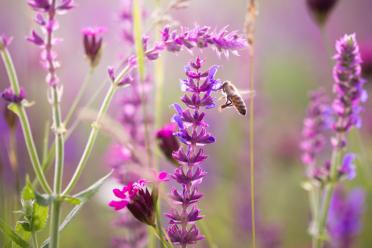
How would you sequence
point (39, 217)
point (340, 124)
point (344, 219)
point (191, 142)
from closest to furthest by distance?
point (191, 142) → point (39, 217) → point (340, 124) → point (344, 219)

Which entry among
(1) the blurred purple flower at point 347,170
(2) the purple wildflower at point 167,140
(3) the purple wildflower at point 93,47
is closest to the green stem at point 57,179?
(3) the purple wildflower at point 93,47

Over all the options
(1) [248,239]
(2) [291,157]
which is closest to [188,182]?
(1) [248,239]

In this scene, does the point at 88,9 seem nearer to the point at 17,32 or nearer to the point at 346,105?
the point at 17,32

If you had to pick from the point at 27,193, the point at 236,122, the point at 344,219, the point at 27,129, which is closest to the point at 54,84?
the point at 27,129

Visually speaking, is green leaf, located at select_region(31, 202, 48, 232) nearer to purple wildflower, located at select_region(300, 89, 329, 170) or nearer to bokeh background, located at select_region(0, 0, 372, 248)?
bokeh background, located at select_region(0, 0, 372, 248)

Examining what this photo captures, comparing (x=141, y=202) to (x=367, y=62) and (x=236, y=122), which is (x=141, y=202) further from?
(x=236, y=122)

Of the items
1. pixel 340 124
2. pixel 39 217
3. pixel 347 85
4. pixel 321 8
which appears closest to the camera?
pixel 39 217
